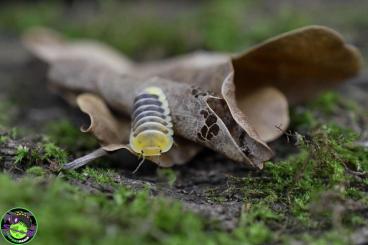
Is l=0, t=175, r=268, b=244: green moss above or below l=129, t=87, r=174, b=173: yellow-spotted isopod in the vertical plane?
below

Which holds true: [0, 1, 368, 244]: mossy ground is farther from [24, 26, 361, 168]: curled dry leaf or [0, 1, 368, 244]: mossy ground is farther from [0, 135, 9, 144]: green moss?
[24, 26, 361, 168]: curled dry leaf

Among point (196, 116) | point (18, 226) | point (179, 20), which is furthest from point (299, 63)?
point (179, 20)

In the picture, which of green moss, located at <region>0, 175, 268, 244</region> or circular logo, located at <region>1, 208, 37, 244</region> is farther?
circular logo, located at <region>1, 208, 37, 244</region>

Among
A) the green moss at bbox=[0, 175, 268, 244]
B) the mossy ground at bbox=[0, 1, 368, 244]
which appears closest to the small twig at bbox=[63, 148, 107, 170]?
the mossy ground at bbox=[0, 1, 368, 244]

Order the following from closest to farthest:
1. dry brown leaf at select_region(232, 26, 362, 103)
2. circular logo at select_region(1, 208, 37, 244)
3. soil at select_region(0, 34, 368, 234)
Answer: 1. circular logo at select_region(1, 208, 37, 244)
2. soil at select_region(0, 34, 368, 234)
3. dry brown leaf at select_region(232, 26, 362, 103)

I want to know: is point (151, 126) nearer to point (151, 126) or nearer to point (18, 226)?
point (151, 126)

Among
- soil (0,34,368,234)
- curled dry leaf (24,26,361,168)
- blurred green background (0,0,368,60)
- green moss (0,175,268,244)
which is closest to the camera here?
green moss (0,175,268,244)

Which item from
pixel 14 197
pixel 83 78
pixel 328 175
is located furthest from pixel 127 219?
pixel 83 78
